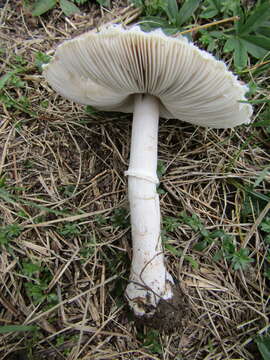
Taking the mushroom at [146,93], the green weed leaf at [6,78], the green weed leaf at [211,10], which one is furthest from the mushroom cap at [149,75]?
the green weed leaf at [211,10]

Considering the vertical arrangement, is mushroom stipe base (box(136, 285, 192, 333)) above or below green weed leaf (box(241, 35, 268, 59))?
below

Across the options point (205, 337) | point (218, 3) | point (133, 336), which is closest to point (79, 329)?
point (133, 336)

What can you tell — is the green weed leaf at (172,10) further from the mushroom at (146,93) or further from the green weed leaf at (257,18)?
the mushroom at (146,93)

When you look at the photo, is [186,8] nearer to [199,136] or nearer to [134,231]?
[199,136]

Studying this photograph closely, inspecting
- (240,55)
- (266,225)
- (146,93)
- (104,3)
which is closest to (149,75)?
(146,93)

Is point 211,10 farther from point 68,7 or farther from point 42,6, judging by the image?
point 42,6

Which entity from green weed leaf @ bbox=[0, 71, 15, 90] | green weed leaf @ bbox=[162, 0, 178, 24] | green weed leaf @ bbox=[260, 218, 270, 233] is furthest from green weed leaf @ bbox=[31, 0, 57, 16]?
green weed leaf @ bbox=[260, 218, 270, 233]

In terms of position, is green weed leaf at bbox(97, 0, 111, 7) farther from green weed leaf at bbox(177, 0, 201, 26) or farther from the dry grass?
green weed leaf at bbox(177, 0, 201, 26)
